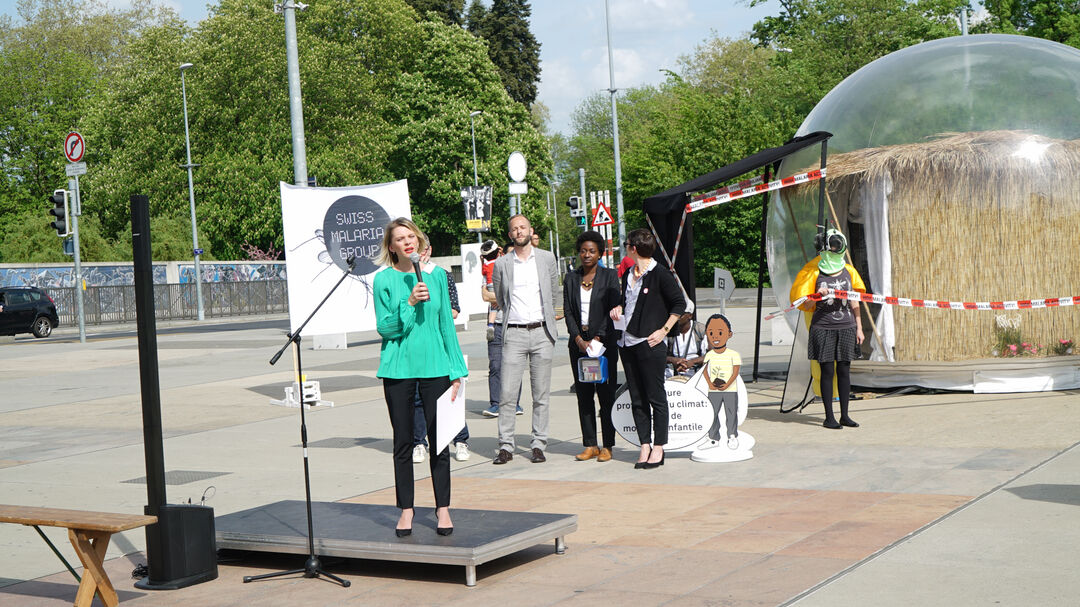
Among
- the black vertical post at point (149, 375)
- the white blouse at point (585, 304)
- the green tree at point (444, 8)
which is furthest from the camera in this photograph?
the green tree at point (444, 8)

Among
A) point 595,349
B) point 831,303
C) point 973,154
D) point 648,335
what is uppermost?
point 973,154

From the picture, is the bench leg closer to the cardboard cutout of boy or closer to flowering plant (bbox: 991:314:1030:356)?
the cardboard cutout of boy

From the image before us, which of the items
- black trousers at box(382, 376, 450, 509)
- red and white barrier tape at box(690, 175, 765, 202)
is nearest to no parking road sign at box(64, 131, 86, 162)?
red and white barrier tape at box(690, 175, 765, 202)

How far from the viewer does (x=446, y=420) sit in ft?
19.2

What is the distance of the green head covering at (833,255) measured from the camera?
1061 centimetres

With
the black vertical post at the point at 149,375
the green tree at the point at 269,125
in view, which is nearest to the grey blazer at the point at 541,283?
the black vertical post at the point at 149,375

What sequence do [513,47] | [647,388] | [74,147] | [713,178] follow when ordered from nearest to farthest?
[647,388] < [713,178] < [74,147] < [513,47]

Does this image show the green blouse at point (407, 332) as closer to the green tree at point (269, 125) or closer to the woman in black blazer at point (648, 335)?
the woman in black blazer at point (648, 335)

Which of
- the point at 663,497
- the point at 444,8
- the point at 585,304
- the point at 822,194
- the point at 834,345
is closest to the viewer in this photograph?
the point at 663,497

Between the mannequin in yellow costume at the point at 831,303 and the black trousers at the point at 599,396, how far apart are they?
7.65 feet

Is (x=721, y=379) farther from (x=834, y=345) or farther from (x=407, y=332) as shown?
(x=407, y=332)

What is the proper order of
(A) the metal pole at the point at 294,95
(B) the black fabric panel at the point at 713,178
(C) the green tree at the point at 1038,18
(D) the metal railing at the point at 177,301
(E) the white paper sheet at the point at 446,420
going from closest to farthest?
1. (E) the white paper sheet at the point at 446,420
2. (B) the black fabric panel at the point at 713,178
3. (A) the metal pole at the point at 294,95
4. (C) the green tree at the point at 1038,18
5. (D) the metal railing at the point at 177,301

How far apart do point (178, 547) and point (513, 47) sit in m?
71.5

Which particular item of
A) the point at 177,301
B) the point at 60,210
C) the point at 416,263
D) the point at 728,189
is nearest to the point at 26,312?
the point at 60,210
